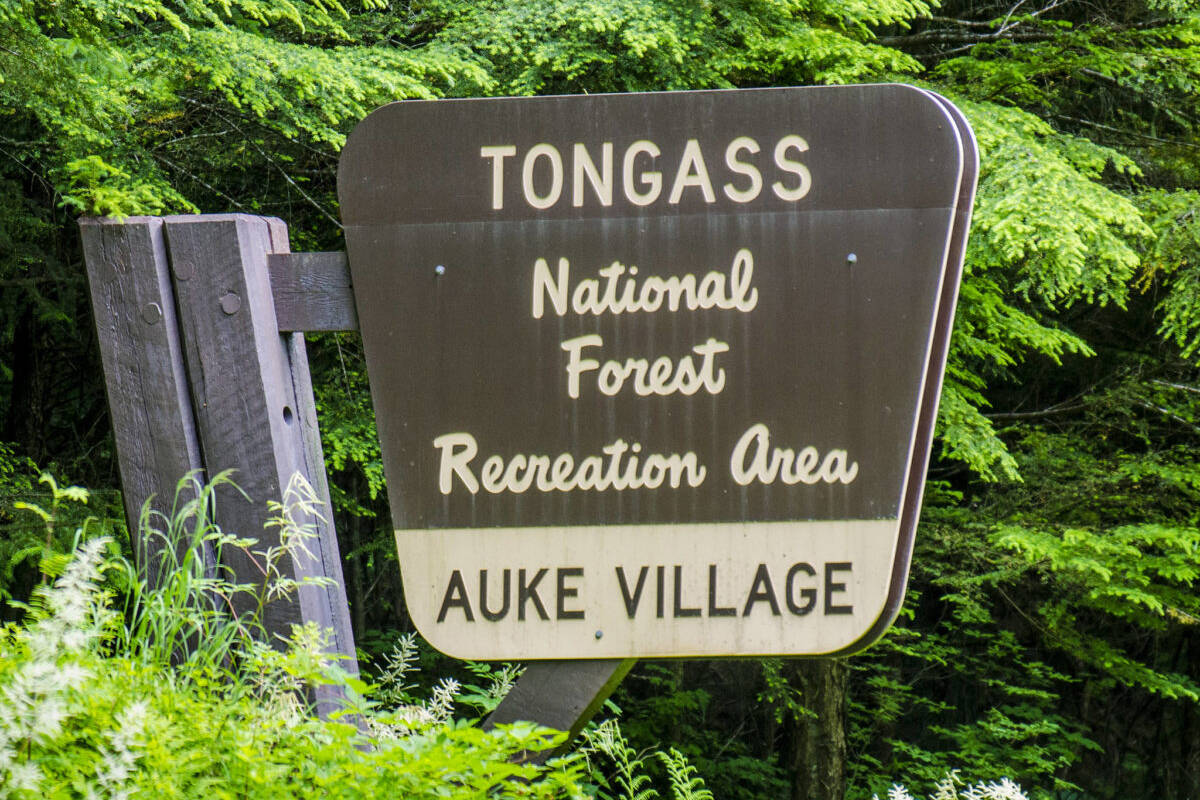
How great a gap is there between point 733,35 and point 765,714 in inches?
296

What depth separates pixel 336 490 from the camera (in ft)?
21.2

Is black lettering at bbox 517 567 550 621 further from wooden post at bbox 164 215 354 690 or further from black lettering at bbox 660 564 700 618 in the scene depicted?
wooden post at bbox 164 215 354 690

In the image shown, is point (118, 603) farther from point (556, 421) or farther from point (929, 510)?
point (929, 510)

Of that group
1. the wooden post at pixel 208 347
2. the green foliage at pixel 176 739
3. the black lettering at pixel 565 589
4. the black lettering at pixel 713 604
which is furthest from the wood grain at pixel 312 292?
the black lettering at pixel 713 604

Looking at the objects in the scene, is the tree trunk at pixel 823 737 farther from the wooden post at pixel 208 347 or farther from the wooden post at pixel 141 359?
the wooden post at pixel 141 359

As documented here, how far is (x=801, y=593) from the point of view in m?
2.36

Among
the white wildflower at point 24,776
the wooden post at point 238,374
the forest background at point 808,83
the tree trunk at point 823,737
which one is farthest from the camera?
the tree trunk at point 823,737

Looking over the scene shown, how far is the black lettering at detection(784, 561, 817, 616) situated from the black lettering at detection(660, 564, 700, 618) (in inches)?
7.9

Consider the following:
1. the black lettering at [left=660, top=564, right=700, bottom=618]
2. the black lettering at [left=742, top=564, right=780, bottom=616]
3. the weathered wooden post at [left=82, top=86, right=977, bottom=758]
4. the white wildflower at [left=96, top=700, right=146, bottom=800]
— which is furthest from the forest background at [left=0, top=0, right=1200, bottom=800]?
the black lettering at [left=742, top=564, right=780, bottom=616]

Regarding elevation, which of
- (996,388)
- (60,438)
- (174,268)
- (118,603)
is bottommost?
(996,388)

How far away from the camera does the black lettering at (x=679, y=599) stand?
2369 mm

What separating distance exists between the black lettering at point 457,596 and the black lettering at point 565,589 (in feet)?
0.64

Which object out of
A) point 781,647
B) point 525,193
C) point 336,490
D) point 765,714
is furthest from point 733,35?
point 765,714

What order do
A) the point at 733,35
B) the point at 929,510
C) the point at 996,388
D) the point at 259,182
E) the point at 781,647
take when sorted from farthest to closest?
the point at 996,388, the point at 929,510, the point at 259,182, the point at 733,35, the point at 781,647
